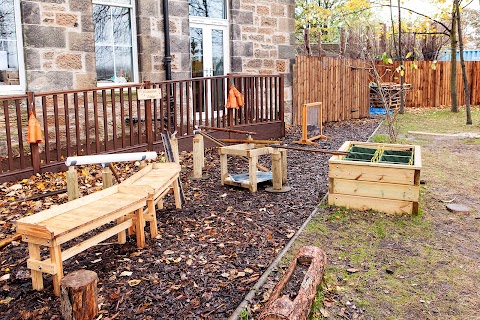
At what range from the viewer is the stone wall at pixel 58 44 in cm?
762

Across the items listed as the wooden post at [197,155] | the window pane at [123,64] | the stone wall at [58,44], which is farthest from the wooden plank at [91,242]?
the window pane at [123,64]

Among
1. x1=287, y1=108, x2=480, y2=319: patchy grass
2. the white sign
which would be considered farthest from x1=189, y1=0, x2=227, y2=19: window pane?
x1=287, y1=108, x2=480, y2=319: patchy grass

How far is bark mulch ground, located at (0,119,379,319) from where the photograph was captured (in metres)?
3.24

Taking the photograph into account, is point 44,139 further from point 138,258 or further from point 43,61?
point 138,258

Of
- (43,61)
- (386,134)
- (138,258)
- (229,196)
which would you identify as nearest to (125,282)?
(138,258)

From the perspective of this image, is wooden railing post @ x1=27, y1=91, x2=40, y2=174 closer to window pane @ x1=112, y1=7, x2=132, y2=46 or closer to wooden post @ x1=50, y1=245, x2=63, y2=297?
window pane @ x1=112, y1=7, x2=132, y2=46

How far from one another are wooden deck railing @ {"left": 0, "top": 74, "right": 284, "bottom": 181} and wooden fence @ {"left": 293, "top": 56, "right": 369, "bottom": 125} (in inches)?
79.1

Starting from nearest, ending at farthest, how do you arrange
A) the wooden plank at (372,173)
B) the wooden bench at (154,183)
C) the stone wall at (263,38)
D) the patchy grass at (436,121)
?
the wooden bench at (154,183) → the wooden plank at (372,173) → the stone wall at (263,38) → the patchy grass at (436,121)

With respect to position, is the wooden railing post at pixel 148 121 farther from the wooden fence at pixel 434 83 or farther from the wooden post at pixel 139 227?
the wooden fence at pixel 434 83

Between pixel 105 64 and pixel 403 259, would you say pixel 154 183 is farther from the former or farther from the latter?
pixel 105 64

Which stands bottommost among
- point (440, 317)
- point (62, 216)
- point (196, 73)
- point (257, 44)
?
point (440, 317)

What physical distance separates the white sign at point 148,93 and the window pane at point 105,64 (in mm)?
1721

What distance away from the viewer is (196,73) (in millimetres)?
10953

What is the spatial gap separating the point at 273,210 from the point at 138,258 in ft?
6.14
